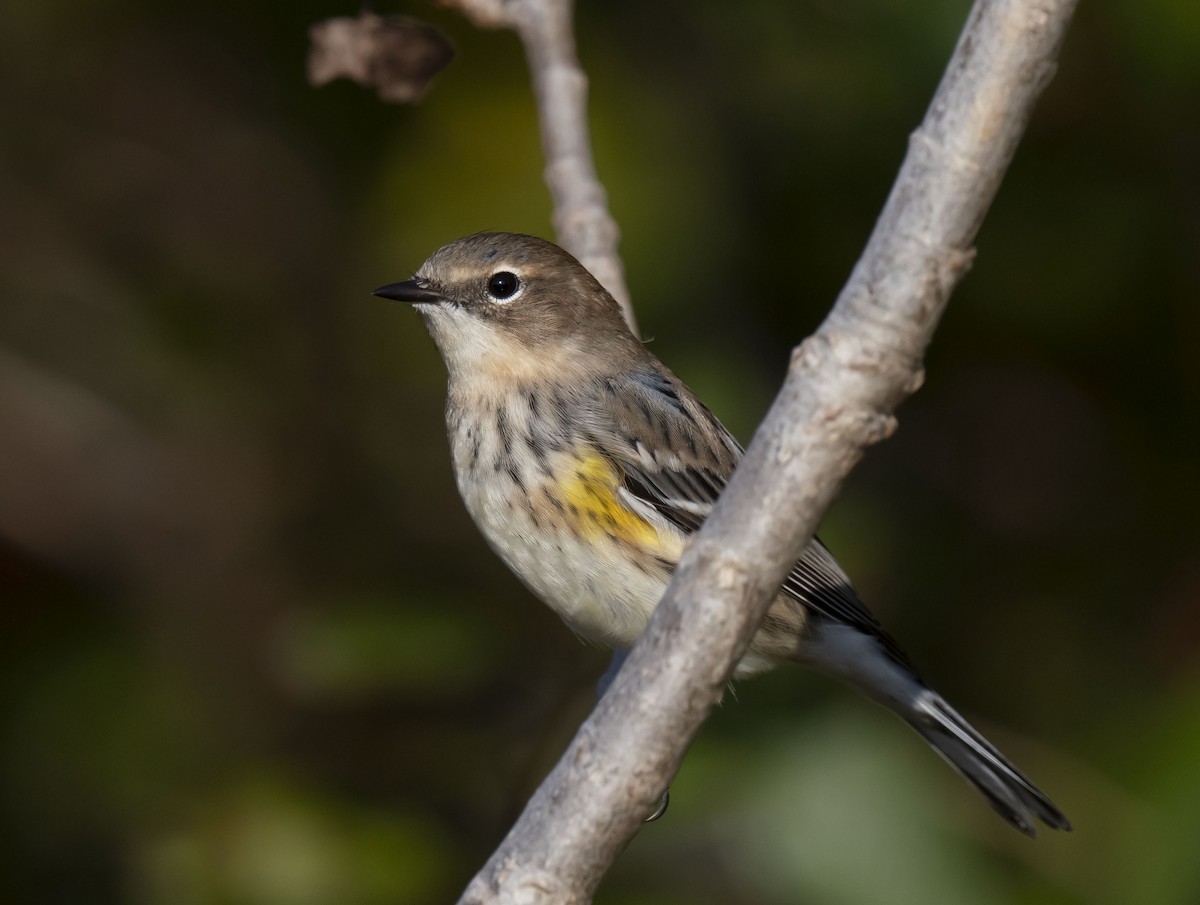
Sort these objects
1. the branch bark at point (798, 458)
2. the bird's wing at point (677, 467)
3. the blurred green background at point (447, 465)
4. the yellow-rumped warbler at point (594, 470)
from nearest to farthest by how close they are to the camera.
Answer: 1. the branch bark at point (798, 458)
2. the blurred green background at point (447, 465)
3. the yellow-rumped warbler at point (594, 470)
4. the bird's wing at point (677, 467)

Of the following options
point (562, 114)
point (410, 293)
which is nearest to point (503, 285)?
Result: point (410, 293)

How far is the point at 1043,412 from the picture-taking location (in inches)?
176

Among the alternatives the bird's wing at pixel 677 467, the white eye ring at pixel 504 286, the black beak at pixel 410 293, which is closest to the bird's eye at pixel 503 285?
the white eye ring at pixel 504 286

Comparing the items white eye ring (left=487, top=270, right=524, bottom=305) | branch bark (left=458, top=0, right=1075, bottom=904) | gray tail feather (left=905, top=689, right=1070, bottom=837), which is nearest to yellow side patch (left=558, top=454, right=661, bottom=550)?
white eye ring (left=487, top=270, right=524, bottom=305)

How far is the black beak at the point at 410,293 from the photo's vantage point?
11.1 ft

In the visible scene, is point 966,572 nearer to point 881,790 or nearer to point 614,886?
point 881,790

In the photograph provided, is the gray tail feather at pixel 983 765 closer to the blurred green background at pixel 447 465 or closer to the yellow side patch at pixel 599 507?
the blurred green background at pixel 447 465

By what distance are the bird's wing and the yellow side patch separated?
0.21 ft

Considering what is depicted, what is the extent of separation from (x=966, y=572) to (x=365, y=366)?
212 cm

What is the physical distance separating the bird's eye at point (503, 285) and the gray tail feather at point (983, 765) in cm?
151

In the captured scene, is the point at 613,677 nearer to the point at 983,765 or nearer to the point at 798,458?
the point at 983,765

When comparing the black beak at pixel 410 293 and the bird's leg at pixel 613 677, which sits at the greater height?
the black beak at pixel 410 293

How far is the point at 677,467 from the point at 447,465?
4.49 ft

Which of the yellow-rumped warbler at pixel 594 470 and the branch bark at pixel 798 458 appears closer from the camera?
the branch bark at pixel 798 458
